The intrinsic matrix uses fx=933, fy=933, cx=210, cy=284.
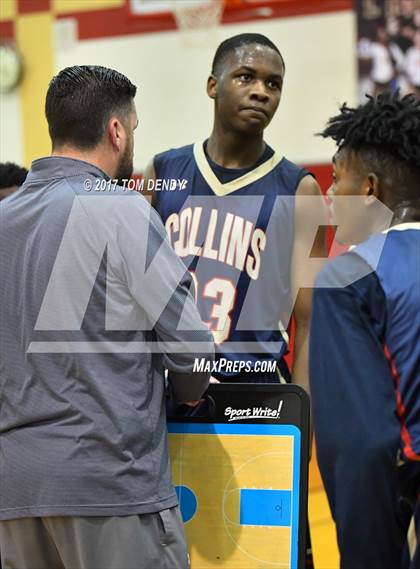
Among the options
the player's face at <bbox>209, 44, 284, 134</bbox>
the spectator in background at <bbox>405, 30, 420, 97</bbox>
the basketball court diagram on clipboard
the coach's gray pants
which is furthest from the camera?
the spectator in background at <bbox>405, 30, 420, 97</bbox>

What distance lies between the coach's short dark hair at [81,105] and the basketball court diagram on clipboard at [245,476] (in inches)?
28.2

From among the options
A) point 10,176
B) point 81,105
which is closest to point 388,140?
point 81,105

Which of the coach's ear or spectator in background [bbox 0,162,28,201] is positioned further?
spectator in background [bbox 0,162,28,201]

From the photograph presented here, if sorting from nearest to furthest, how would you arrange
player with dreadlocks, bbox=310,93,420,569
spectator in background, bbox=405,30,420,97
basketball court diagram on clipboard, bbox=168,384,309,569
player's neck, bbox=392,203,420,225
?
player with dreadlocks, bbox=310,93,420,569 → player's neck, bbox=392,203,420,225 → basketball court diagram on clipboard, bbox=168,384,309,569 → spectator in background, bbox=405,30,420,97

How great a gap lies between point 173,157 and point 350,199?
46.5 inches

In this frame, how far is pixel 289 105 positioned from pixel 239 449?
507 cm

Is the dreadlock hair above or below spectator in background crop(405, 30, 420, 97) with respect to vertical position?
above

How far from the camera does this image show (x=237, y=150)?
3016 mm

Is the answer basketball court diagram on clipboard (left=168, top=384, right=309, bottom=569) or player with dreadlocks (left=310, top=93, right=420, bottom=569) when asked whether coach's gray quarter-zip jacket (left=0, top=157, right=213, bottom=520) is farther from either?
player with dreadlocks (left=310, top=93, right=420, bottom=569)

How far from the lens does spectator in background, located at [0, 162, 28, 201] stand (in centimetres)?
344

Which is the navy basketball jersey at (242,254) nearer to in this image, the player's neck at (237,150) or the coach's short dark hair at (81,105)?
the player's neck at (237,150)

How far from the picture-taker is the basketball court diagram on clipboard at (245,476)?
2.31 m

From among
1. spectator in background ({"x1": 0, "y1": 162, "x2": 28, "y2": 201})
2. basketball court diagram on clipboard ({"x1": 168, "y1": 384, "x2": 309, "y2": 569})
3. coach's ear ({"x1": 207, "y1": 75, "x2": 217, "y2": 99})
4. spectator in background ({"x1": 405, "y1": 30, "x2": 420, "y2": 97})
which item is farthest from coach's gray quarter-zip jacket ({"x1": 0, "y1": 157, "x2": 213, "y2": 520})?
spectator in background ({"x1": 405, "y1": 30, "x2": 420, "y2": 97})

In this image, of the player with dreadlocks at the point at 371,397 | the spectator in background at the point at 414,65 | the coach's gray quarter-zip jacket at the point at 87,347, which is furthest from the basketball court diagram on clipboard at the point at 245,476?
the spectator in background at the point at 414,65
